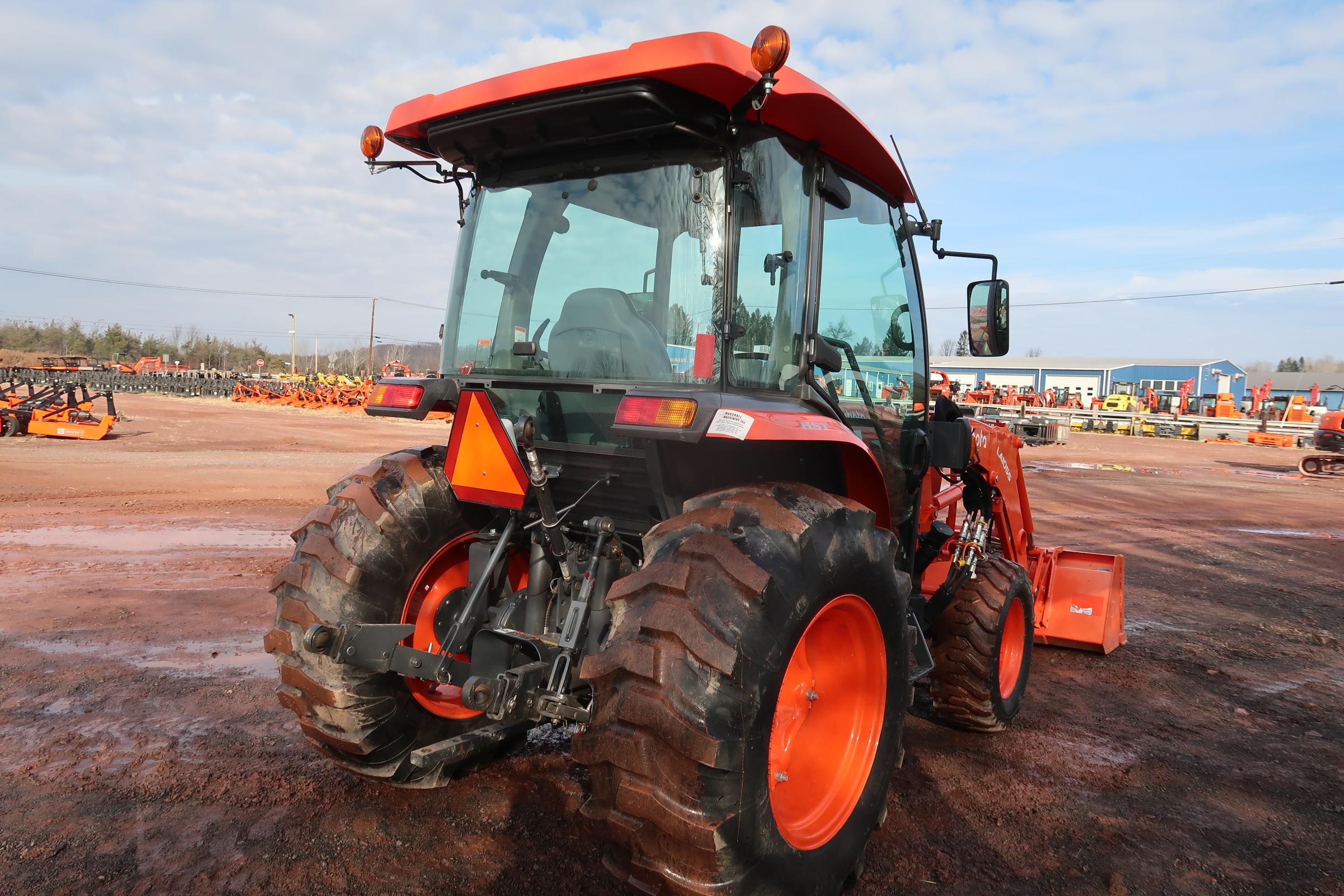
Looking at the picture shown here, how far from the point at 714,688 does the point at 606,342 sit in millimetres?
1305

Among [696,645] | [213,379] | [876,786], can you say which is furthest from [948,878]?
[213,379]

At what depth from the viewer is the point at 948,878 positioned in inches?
112

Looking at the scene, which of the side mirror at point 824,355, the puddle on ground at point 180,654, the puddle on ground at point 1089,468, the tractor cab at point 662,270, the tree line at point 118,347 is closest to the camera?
the tractor cab at point 662,270

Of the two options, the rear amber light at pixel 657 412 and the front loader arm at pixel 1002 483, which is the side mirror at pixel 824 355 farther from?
the front loader arm at pixel 1002 483

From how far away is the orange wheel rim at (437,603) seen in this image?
3.29 m

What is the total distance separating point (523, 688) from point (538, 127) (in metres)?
1.91

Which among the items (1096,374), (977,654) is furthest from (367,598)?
(1096,374)

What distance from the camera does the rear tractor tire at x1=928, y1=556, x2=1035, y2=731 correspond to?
4.12m

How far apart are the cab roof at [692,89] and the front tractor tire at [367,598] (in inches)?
53.2

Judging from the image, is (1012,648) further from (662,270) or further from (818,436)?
(662,270)

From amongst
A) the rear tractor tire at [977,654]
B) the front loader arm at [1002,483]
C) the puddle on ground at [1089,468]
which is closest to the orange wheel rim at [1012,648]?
the rear tractor tire at [977,654]

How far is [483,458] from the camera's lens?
9.48ft

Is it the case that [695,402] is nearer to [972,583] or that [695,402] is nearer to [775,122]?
[775,122]

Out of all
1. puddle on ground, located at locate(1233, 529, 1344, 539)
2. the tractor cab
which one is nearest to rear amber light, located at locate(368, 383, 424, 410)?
the tractor cab
